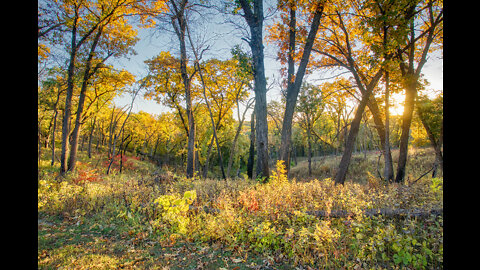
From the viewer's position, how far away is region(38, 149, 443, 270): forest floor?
3562mm

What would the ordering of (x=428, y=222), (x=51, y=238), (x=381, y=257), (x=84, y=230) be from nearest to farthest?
(x=381, y=257) → (x=428, y=222) → (x=51, y=238) → (x=84, y=230)

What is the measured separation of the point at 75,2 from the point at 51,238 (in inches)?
459

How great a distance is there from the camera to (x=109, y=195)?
23.2 feet

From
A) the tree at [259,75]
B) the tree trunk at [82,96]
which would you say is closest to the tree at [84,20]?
the tree trunk at [82,96]

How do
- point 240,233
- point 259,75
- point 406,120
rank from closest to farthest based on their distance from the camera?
point 240,233
point 259,75
point 406,120

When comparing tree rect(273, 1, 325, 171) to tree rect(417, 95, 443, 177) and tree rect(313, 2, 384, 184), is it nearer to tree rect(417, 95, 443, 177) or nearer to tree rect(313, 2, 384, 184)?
tree rect(313, 2, 384, 184)

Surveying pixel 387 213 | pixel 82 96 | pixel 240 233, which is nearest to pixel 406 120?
pixel 387 213

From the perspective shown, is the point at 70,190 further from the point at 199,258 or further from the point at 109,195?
the point at 199,258

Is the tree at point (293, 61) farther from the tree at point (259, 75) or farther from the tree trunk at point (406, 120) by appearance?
the tree trunk at point (406, 120)

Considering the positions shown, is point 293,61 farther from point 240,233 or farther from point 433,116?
point 240,233

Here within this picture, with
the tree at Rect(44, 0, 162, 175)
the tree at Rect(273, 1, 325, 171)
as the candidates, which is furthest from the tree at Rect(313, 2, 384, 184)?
the tree at Rect(44, 0, 162, 175)

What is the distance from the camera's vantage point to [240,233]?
14.3ft

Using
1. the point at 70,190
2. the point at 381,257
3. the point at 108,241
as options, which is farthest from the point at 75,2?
the point at 381,257
